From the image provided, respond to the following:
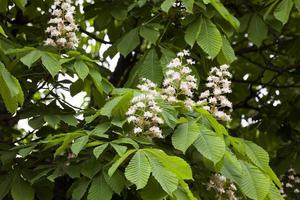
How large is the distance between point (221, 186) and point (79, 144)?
64cm

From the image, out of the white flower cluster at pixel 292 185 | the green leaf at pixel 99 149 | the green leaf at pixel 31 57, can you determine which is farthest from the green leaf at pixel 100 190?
the white flower cluster at pixel 292 185

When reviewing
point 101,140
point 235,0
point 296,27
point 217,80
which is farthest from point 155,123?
point 296,27

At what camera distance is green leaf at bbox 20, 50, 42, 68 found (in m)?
2.29

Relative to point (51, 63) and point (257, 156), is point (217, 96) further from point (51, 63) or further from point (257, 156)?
point (51, 63)

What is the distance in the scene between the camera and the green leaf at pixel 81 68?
2.31 m

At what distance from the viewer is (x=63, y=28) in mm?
2514

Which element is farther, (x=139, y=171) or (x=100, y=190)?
(x=100, y=190)

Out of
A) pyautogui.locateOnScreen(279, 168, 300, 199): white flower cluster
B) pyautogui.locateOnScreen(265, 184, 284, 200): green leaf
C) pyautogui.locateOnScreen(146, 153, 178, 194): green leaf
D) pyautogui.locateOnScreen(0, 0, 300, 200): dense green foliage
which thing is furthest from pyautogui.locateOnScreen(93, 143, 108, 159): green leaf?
pyautogui.locateOnScreen(279, 168, 300, 199): white flower cluster

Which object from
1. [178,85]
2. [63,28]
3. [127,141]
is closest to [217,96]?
[178,85]

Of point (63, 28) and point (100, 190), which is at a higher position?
point (63, 28)

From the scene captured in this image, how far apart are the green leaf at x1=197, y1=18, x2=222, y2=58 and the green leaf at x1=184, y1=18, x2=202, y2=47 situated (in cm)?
2

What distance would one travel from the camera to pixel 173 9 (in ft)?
9.71

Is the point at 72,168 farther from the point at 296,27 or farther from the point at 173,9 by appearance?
the point at 296,27

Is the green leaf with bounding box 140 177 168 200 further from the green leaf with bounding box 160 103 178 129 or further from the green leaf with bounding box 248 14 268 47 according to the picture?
the green leaf with bounding box 248 14 268 47
